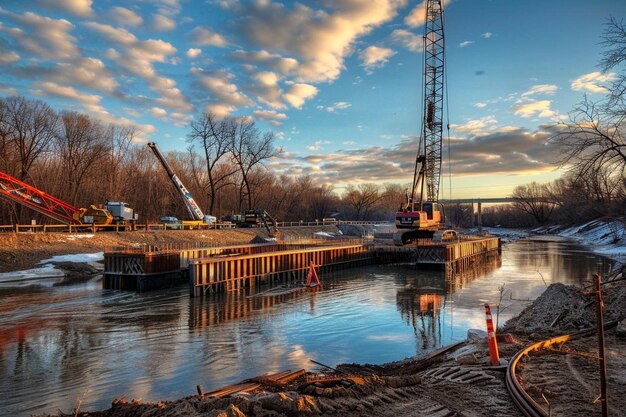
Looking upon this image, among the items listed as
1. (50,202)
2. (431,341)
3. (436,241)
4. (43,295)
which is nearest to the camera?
(431,341)

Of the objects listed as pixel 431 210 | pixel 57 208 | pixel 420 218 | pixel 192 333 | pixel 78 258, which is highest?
pixel 57 208

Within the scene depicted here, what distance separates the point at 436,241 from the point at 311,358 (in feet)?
111

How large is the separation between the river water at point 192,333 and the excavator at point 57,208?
14955 millimetres

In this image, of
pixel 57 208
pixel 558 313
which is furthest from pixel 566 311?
pixel 57 208

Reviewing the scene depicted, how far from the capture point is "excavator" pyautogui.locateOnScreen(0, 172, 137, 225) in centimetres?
3559

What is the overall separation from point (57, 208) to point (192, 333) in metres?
33.4

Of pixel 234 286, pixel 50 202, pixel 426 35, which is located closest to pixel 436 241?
pixel 234 286

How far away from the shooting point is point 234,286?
25.7 metres

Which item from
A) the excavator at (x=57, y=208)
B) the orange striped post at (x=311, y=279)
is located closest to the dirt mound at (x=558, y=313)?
the orange striped post at (x=311, y=279)

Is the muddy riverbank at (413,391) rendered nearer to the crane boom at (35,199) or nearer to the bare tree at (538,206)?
the crane boom at (35,199)

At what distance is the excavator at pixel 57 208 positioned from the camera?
3559cm

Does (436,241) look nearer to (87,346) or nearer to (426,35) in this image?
(426,35)

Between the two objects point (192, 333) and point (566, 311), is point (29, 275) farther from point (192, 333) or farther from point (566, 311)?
point (566, 311)

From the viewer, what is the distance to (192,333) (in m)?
15.3
